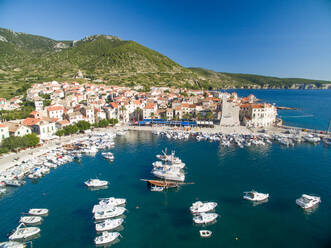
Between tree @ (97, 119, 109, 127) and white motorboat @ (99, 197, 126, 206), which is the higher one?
tree @ (97, 119, 109, 127)

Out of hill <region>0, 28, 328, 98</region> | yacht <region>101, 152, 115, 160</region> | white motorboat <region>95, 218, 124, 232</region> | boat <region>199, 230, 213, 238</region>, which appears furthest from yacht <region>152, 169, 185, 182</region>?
hill <region>0, 28, 328, 98</region>

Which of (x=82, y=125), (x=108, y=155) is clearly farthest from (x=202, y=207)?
(x=82, y=125)

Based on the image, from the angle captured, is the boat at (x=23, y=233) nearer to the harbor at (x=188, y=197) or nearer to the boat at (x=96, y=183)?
the harbor at (x=188, y=197)

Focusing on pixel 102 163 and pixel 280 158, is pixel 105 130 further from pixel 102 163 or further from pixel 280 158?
pixel 280 158

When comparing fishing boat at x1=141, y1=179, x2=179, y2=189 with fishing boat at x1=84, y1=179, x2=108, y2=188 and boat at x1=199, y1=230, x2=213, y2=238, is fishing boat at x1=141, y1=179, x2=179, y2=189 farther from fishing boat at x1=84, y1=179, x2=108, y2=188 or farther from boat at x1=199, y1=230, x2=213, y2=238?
boat at x1=199, y1=230, x2=213, y2=238

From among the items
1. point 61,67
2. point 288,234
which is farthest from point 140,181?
point 61,67

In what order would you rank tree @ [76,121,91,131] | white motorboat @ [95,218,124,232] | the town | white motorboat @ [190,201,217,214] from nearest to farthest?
1. white motorboat @ [95,218,124,232]
2. white motorboat @ [190,201,217,214]
3. tree @ [76,121,91,131]
4. the town
